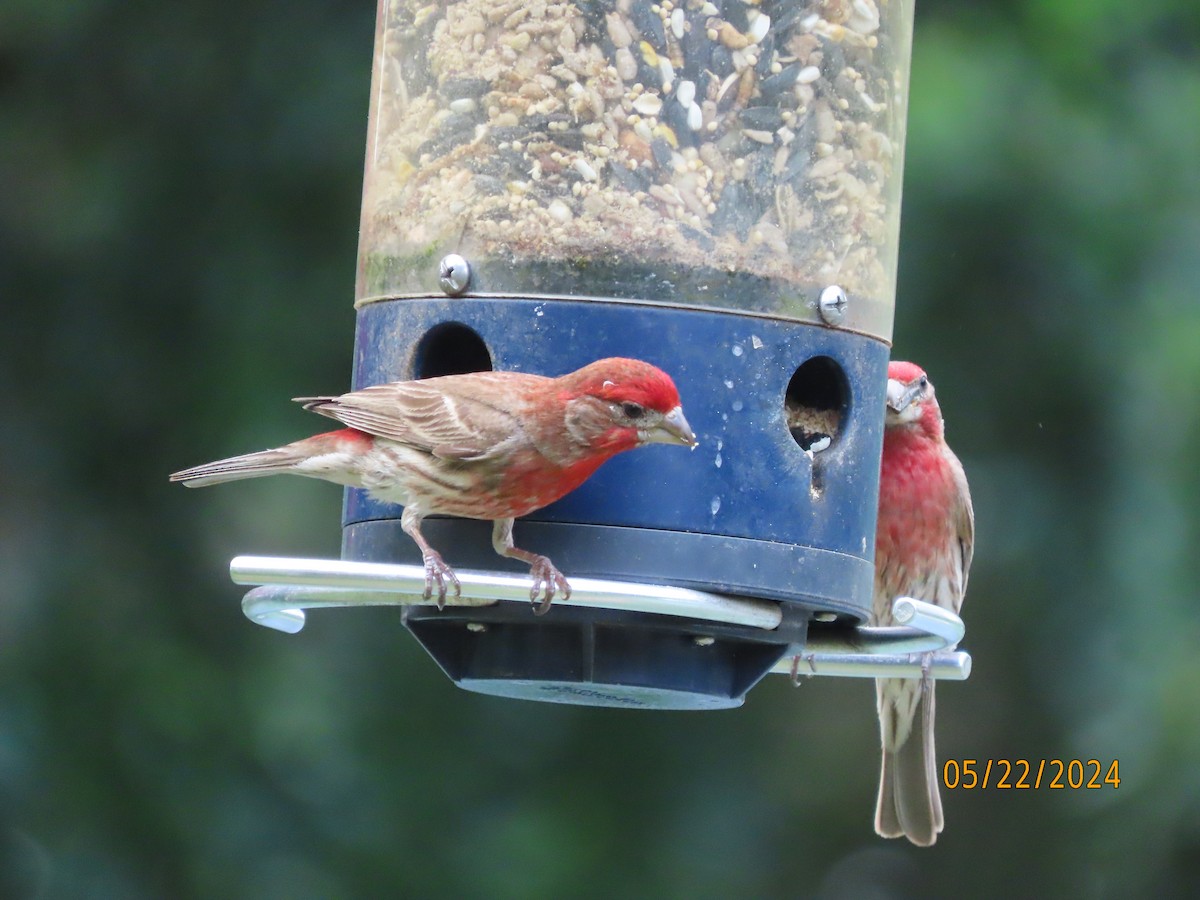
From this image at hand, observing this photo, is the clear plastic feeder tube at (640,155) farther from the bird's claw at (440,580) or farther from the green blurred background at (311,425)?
the green blurred background at (311,425)

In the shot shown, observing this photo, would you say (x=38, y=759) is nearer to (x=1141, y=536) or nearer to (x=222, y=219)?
(x=222, y=219)

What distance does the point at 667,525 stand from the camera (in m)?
5.12

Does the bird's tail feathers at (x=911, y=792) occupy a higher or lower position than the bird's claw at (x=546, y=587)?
lower

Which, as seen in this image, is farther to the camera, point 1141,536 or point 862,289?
point 1141,536

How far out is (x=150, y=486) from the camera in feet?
29.6

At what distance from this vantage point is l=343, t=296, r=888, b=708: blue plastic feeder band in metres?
5.11

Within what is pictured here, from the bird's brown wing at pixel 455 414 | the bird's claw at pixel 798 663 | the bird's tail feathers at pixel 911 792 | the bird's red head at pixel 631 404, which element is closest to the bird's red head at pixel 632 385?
the bird's red head at pixel 631 404

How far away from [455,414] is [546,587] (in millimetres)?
656

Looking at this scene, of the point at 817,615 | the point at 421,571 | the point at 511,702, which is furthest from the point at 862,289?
the point at 511,702

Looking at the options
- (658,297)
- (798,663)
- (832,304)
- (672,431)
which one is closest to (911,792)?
(798,663)

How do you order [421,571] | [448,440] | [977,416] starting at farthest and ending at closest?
[977,416], [448,440], [421,571]

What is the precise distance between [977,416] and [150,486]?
3442 millimetres

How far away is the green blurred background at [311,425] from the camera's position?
8562mm

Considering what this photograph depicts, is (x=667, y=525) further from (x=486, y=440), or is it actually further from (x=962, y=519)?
(x=962, y=519)
